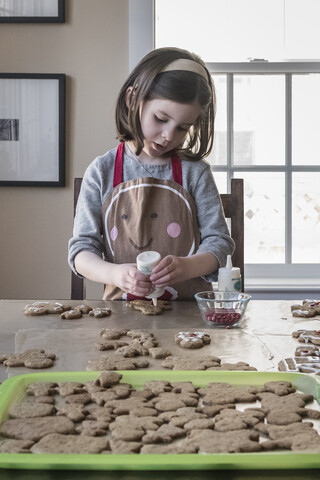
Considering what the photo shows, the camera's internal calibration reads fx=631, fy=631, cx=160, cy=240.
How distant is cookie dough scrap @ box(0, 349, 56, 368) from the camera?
1.04 meters

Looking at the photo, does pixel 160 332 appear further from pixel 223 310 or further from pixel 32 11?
pixel 32 11

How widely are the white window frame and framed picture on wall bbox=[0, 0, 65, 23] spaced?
295mm

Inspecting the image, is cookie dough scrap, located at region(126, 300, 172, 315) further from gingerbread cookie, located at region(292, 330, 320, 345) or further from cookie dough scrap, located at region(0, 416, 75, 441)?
cookie dough scrap, located at region(0, 416, 75, 441)

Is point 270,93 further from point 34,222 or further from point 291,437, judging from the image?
point 291,437

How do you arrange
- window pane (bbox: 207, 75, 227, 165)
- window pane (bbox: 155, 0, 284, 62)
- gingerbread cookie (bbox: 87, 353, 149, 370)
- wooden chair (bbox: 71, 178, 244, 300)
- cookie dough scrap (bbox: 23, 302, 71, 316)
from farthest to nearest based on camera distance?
window pane (bbox: 207, 75, 227, 165) < window pane (bbox: 155, 0, 284, 62) < wooden chair (bbox: 71, 178, 244, 300) < cookie dough scrap (bbox: 23, 302, 71, 316) < gingerbread cookie (bbox: 87, 353, 149, 370)

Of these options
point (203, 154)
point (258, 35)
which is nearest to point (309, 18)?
point (258, 35)

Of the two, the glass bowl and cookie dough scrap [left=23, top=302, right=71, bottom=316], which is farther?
cookie dough scrap [left=23, top=302, right=71, bottom=316]

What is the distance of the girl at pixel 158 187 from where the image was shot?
171 centimetres

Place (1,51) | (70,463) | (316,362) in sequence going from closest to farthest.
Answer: (70,463)
(316,362)
(1,51)

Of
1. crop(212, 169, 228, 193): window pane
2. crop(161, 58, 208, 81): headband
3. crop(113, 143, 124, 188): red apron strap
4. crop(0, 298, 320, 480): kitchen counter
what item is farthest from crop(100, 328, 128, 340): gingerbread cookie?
crop(212, 169, 228, 193): window pane

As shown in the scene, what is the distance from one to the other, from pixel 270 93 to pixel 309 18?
344 millimetres

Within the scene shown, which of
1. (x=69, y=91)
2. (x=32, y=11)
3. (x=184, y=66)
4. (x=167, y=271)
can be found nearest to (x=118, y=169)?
(x=184, y=66)

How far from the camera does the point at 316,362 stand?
104 cm

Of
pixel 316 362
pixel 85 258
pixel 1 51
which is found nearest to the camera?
pixel 316 362
